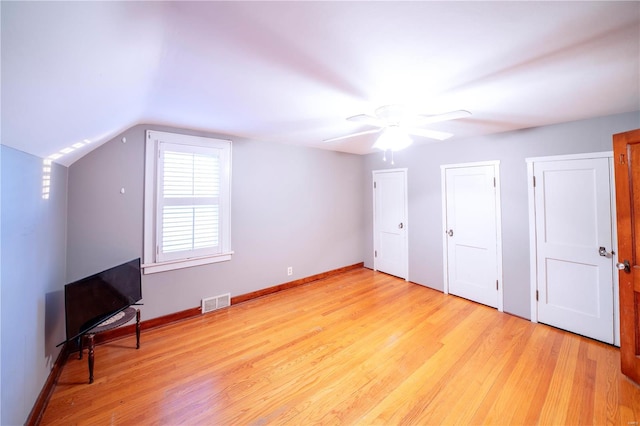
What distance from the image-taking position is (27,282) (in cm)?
159

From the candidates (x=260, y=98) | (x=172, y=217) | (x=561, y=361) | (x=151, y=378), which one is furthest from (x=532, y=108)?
(x=151, y=378)

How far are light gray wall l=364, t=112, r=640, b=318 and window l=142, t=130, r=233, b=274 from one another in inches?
116

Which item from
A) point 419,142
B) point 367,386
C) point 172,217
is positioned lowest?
point 367,386

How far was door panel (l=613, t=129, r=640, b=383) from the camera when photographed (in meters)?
1.93

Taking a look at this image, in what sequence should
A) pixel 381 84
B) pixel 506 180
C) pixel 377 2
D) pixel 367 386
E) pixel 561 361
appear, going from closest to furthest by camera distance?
pixel 377 2 → pixel 381 84 → pixel 367 386 → pixel 561 361 → pixel 506 180

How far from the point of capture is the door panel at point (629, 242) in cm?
193

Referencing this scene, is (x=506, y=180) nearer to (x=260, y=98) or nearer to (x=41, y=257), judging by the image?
(x=260, y=98)

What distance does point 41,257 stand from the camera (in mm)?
1792

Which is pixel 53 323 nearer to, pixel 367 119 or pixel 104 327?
pixel 104 327

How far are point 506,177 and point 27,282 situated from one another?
463 centimetres

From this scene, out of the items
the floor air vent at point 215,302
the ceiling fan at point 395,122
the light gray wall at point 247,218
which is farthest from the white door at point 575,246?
the floor air vent at point 215,302

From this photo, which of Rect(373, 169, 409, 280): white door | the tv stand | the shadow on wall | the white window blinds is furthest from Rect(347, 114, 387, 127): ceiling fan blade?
the shadow on wall

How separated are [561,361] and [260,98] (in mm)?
3516

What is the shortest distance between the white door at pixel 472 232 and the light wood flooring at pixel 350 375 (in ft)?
1.59
